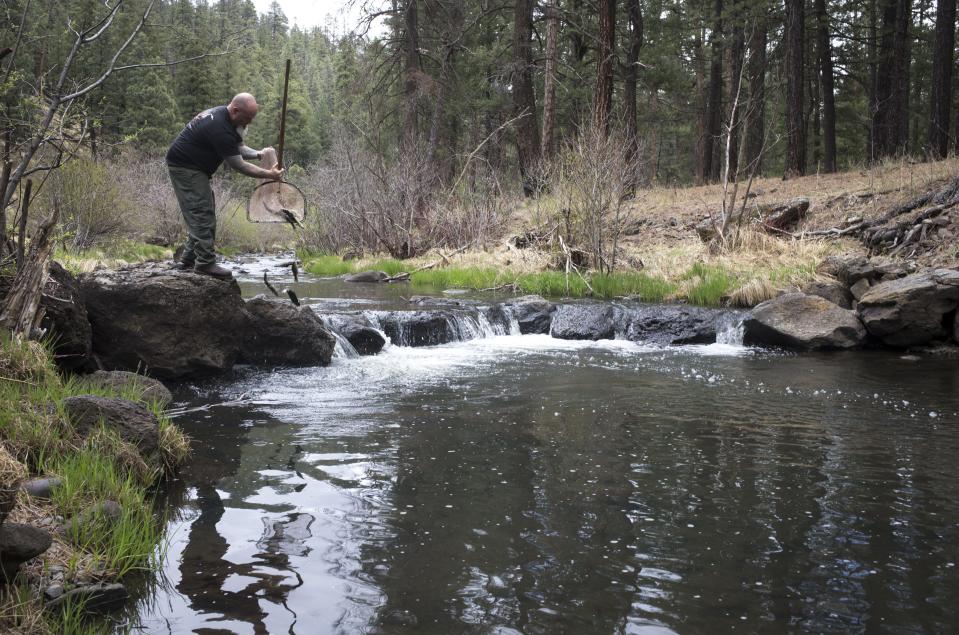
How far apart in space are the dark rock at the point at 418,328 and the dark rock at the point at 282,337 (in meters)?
1.96

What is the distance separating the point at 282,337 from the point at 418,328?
2.65 metres

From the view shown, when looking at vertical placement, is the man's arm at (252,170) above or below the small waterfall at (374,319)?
above

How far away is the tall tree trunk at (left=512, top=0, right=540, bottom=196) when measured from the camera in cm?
2105

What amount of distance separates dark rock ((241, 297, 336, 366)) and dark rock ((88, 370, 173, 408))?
9.17 feet

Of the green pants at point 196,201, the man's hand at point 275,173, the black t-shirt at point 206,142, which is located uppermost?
the black t-shirt at point 206,142

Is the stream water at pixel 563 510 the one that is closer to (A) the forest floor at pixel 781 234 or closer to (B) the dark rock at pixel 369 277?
(A) the forest floor at pixel 781 234


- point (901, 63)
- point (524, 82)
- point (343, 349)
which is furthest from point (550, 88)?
point (343, 349)

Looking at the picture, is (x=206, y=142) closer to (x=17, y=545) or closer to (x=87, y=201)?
(x=17, y=545)

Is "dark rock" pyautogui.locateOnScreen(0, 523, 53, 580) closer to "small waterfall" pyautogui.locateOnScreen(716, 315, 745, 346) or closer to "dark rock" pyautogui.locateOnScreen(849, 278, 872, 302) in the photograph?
"small waterfall" pyautogui.locateOnScreen(716, 315, 745, 346)

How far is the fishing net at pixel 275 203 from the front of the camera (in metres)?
7.21

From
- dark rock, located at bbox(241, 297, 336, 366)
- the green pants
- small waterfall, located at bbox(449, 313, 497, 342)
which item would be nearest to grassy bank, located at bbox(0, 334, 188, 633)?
the green pants

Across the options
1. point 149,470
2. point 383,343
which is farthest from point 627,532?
point 383,343

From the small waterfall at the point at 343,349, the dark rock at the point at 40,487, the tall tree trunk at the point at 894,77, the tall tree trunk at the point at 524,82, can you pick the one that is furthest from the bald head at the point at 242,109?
the tall tree trunk at the point at 894,77

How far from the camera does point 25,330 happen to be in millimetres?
5316
